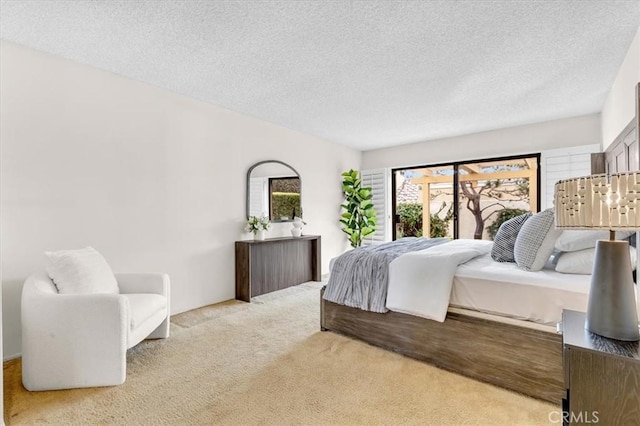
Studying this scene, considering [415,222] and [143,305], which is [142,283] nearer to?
[143,305]

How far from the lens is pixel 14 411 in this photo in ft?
5.76

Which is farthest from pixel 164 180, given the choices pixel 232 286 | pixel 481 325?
pixel 481 325

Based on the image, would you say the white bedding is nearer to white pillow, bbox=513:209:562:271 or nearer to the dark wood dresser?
white pillow, bbox=513:209:562:271

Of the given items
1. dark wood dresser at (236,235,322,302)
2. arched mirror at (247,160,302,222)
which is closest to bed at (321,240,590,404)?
dark wood dresser at (236,235,322,302)

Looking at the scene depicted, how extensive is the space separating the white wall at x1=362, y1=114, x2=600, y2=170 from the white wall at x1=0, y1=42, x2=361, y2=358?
2521 mm

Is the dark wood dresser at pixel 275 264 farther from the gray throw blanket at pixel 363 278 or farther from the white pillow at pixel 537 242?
the white pillow at pixel 537 242

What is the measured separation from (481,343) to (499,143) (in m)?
3.75

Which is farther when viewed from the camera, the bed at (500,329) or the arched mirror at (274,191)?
the arched mirror at (274,191)

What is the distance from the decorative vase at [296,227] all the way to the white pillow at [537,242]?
3.09 meters

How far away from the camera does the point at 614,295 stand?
1.20 meters

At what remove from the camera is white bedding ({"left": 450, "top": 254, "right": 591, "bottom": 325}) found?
1.84 m

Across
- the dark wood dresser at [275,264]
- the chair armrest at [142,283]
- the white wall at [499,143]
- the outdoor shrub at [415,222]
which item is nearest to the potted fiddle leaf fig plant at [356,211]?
the outdoor shrub at [415,222]

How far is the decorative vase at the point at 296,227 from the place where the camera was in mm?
4777

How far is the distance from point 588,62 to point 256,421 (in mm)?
3700
